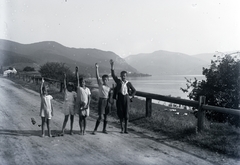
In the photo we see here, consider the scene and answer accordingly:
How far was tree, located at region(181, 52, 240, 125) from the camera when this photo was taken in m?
9.16

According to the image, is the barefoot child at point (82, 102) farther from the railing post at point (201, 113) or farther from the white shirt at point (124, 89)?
the railing post at point (201, 113)

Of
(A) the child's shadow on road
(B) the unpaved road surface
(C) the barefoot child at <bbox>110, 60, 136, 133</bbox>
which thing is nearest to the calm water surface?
(C) the barefoot child at <bbox>110, 60, 136, 133</bbox>

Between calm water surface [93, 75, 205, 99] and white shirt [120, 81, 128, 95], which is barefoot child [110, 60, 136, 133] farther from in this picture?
calm water surface [93, 75, 205, 99]

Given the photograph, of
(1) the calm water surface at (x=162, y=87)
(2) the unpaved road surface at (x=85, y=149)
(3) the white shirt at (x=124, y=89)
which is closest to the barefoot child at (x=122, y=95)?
(3) the white shirt at (x=124, y=89)

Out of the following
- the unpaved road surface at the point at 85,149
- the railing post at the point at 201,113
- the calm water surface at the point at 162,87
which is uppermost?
the railing post at the point at 201,113

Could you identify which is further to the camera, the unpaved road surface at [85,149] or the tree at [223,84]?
the tree at [223,84]

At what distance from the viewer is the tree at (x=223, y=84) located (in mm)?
9164

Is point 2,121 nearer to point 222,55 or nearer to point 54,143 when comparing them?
point 54,143

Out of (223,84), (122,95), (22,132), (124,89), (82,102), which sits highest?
(223,84)

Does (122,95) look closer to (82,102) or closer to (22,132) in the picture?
(82,102)

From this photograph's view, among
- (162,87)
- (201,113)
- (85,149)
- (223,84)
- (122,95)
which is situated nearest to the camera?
(85,149)

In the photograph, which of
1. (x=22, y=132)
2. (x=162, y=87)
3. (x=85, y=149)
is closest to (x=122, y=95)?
(x=85, y=149)

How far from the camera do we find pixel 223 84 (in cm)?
954

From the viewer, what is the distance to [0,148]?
18.4 feet
